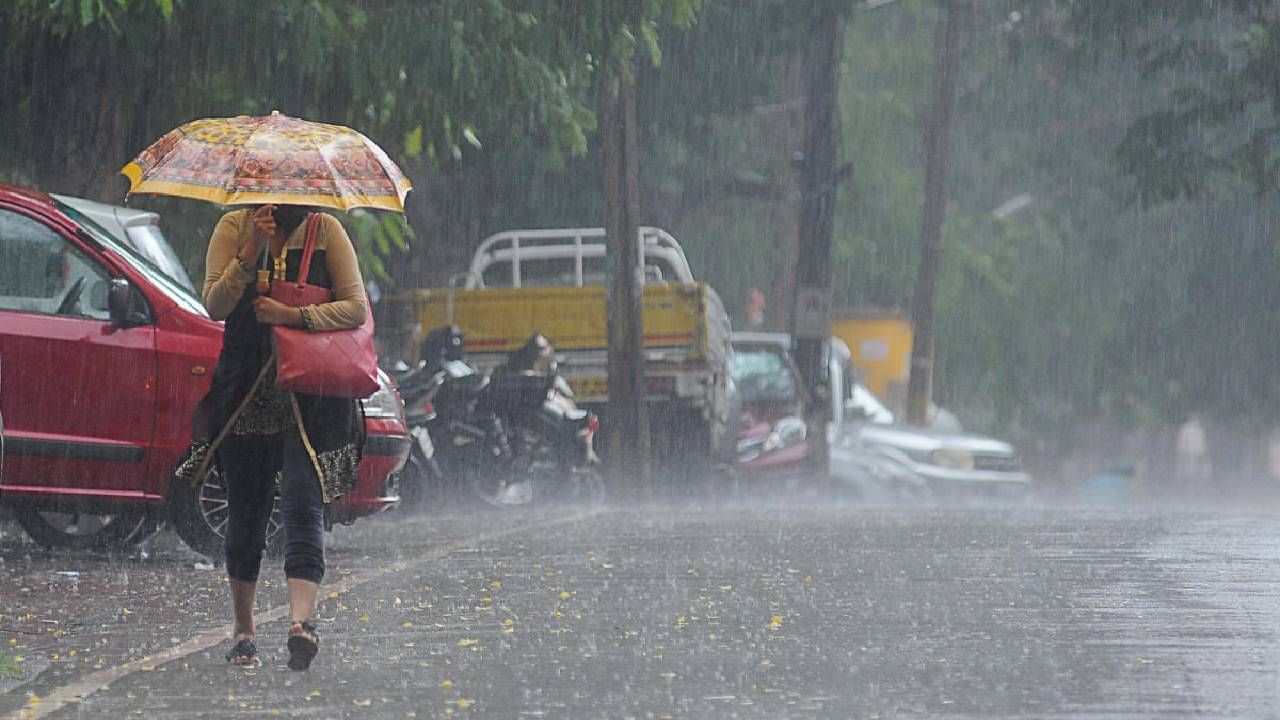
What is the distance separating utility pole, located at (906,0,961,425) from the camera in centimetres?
3703

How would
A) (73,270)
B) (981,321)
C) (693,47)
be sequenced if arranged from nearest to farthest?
(73,270) < (693,47) < (981,321)

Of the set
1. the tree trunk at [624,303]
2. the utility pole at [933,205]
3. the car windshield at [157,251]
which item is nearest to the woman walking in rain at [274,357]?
the car windshield at [157,251]

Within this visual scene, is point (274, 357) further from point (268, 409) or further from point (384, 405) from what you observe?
point (384, 405)

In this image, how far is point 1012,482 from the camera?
28500 mm

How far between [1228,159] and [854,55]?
1436cm

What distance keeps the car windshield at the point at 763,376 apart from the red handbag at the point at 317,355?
17.4 meters

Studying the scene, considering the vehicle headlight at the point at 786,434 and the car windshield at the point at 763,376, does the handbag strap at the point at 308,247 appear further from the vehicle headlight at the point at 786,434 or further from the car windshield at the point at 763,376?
the car windshield at the point at 763,376

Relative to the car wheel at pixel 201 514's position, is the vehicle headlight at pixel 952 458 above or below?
below

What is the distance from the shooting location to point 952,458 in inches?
1101

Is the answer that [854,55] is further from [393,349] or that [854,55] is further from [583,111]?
[583,111]

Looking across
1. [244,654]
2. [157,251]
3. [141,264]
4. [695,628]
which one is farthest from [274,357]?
[157,251]

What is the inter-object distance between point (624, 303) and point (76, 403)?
39.1 ft

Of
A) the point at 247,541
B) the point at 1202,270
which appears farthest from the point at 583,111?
the point at 1202,270

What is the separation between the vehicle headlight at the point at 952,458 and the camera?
27781 mm
